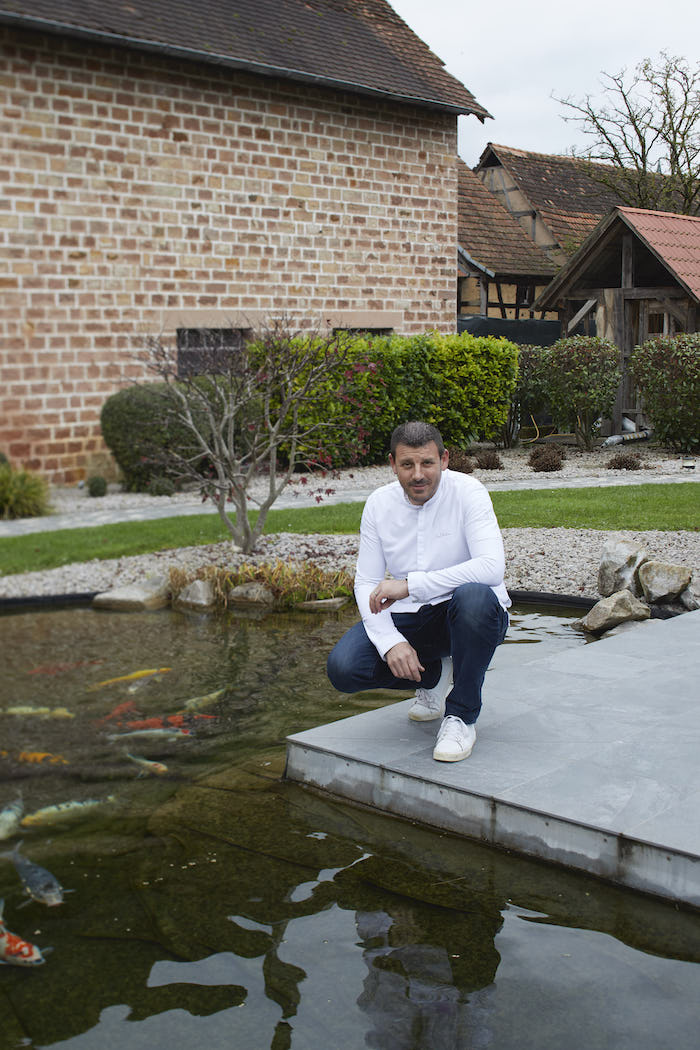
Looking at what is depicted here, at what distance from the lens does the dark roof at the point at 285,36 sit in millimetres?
13664

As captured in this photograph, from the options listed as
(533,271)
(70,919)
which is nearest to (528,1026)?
(70,919)

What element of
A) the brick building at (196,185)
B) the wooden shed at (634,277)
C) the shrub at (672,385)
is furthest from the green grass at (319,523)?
the wooden shed at (634,277)

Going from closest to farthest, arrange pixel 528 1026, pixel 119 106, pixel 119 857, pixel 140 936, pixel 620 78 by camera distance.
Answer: pixel 528 1026
pixel 140 936
pixel 119 857
pixel 119 106
pixel 620 78

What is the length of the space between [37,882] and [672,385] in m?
14.7

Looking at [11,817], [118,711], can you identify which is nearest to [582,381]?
[118,711]

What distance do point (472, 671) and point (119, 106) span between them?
12.2 m

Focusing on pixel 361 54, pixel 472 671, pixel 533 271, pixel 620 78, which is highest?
pixel 620 78

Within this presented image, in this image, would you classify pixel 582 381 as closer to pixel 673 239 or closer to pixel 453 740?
pixel 673 239

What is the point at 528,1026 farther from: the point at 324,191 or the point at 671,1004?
the point at 324,191

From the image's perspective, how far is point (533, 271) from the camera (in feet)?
90.0

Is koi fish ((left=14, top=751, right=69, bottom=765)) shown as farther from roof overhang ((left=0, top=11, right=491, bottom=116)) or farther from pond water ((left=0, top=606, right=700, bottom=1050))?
roof overhang ((left=0, top=11, right=491, bottom=116))

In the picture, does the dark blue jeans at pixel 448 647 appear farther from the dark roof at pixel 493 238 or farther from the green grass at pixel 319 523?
the dark roof at pixel 493 238

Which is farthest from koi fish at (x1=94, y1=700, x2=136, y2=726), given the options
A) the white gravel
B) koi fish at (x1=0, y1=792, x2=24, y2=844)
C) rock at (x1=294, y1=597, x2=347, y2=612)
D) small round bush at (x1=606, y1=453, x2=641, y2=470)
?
small round bush at (x1=606, y1=453, x2=641, y2=470)

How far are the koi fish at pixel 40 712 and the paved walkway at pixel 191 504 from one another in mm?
5275
